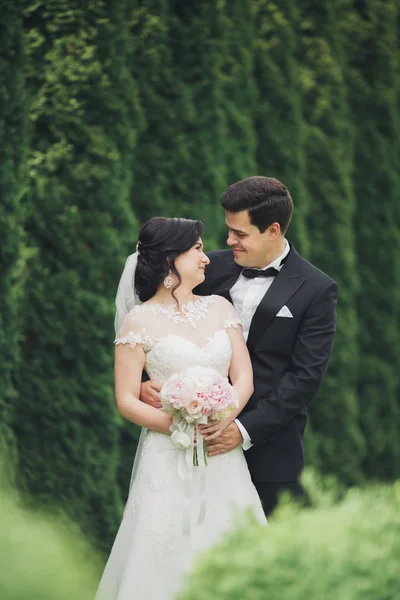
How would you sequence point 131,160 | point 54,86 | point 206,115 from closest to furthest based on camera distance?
point 54,86, point 131,160, point 206,115

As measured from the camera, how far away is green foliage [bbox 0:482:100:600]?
6.45 ft

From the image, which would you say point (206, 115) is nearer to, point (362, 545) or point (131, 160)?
point (131, 160)

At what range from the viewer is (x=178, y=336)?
4250 mm

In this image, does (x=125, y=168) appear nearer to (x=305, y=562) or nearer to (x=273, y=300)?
(x=273, y=300)

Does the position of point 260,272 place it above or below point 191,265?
below

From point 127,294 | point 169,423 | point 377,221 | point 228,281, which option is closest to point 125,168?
point 228,281

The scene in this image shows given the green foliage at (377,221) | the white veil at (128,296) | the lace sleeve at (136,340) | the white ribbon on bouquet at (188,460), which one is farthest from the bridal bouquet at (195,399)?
the green foliage at (377,221)

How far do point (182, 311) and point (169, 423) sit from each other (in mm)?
541

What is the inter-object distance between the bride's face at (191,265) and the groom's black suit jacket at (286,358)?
39 cm

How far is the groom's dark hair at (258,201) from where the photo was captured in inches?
175

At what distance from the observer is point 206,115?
6.59 metres

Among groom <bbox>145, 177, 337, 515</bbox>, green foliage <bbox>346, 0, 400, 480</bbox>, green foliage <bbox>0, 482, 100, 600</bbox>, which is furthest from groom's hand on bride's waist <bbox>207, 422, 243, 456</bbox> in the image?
green foliage <bbox>346, 0, 400, 480</bbox>

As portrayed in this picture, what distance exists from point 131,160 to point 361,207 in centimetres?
286

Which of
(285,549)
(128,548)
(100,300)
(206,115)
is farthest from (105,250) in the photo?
(285,549)
